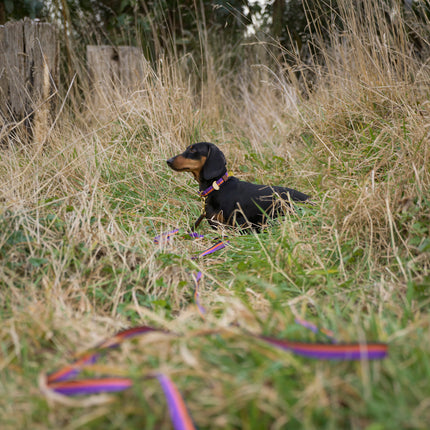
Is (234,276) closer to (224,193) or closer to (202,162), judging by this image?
(224,193)

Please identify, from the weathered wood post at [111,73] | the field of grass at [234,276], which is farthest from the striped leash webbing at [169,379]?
the weathered wood post at [111,73]

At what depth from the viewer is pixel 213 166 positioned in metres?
2.99

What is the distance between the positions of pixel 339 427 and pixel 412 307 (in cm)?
75

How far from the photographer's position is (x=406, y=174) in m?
2.03

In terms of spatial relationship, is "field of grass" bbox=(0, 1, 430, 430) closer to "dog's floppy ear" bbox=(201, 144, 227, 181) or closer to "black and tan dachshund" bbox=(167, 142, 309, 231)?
"black and tan dachshund" bbox=(167, 142, 309, 231)

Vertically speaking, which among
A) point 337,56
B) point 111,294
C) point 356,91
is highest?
point 337,56

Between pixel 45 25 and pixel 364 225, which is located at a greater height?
pixel 45 25

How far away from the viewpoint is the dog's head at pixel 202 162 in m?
2.96

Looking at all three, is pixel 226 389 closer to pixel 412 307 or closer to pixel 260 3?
pixel 412 307

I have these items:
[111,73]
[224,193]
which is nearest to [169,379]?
[224,193]

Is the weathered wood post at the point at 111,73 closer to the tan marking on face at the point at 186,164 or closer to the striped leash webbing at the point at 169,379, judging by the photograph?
the tan marking on face at the point at 186,164

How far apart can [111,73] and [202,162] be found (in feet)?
7.91

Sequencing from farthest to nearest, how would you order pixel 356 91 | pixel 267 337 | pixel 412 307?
pixel 356 91 < pixel 412 307 < pixel 267 337

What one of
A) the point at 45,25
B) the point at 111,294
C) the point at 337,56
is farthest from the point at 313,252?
the point at 45,25
